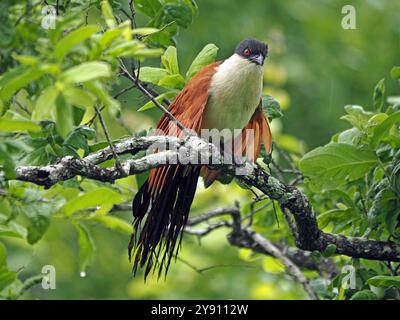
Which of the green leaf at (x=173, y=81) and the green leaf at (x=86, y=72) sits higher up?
the green leaf at (x=173, y=81)

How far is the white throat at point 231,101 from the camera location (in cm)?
387

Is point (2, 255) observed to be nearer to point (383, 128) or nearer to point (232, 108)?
point (232, 108)

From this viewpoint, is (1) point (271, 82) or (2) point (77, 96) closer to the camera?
(2) point (77, 96)

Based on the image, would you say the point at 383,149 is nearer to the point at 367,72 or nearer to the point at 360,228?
the point at 360,228

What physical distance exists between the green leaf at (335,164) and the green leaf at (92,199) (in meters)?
1.04

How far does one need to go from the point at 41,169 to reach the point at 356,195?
1.54m

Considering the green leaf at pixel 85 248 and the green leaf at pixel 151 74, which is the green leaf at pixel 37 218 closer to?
the green leaf at pixel 85 248

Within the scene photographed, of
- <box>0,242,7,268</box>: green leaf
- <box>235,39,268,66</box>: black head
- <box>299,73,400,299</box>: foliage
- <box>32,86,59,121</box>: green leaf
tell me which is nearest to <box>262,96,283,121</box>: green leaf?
<box>299,73,400,299</box>: foliage

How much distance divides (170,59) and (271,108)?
59 centimetres

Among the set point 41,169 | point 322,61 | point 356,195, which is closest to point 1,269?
point 41,169

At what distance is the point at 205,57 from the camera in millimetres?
3480

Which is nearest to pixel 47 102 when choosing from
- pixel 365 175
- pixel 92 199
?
pixel 92 199

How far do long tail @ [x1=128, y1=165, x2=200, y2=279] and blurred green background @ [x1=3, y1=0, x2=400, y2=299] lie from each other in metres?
3.09

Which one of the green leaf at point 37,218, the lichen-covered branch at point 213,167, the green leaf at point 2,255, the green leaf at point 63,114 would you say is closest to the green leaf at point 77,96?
the green leaf at point 63,114
